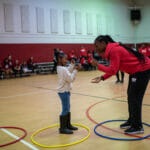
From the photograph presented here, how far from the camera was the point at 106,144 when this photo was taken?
10.5ft

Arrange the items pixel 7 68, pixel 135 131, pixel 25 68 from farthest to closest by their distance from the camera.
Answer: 1. pixel 25 68
2. pixel 7 68
3. pixel 135 131

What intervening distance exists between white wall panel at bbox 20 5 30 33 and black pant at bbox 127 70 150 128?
16087 mm

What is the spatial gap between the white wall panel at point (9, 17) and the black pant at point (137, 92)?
1575 cm

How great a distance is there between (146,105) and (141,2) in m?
23.9

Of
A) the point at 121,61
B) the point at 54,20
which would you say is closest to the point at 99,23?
the point at 54,20

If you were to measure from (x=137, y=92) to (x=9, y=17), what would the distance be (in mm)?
16226

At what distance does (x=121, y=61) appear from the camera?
3439 mm

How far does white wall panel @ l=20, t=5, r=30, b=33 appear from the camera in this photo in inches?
711

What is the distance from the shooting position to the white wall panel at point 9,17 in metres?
17.2

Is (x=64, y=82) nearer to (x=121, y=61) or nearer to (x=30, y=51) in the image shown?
(x=121, y=61)

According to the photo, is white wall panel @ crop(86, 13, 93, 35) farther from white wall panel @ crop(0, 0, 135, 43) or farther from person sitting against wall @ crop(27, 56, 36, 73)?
person sitting against wall @ crop(27, 56, 36, 73)

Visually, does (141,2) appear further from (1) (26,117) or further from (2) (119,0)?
(1) (26,117)

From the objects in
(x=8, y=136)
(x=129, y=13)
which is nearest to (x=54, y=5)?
(x=129, y=13)

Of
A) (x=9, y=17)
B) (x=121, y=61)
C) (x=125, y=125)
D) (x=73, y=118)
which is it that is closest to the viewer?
(x=121, y=61)
